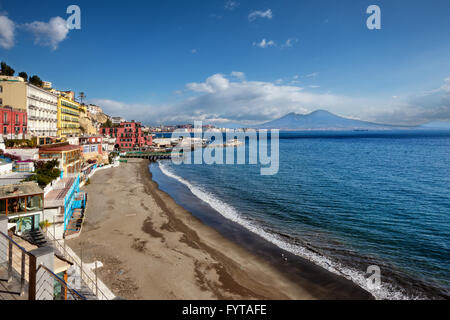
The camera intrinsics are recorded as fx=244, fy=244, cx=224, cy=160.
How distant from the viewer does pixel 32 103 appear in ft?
139

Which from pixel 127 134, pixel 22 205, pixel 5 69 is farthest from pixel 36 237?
pixel 127 134

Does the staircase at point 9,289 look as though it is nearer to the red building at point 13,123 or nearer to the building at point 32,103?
the red building at point 13,123

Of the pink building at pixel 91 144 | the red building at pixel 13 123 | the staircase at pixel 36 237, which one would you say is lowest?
the staircase at pixel 36 237

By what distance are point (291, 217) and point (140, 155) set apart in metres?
82.0

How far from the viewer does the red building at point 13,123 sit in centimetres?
3328

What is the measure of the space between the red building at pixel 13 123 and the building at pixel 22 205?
2322 cm

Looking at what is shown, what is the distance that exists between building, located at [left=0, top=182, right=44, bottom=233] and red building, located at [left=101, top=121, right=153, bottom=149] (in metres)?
90.2

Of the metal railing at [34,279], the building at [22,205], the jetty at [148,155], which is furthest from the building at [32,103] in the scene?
the jetty at [148,155]

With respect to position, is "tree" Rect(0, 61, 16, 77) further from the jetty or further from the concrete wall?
the concrete wall

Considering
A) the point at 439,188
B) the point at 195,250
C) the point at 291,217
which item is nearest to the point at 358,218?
the point at 291,217

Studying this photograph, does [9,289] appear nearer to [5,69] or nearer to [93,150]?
[93,150]
